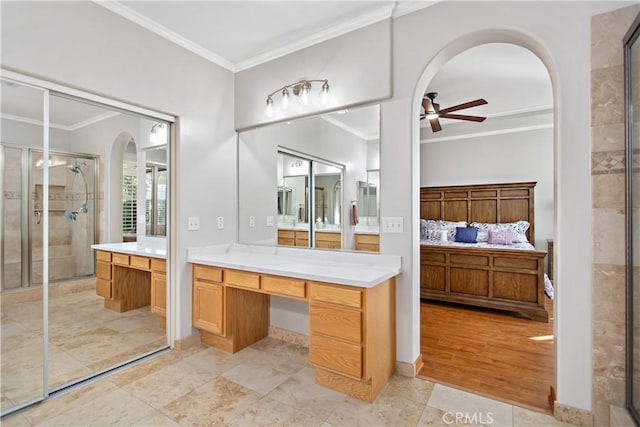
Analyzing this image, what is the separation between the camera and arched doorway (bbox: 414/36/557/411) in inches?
125

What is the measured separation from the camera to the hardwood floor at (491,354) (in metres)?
2.17

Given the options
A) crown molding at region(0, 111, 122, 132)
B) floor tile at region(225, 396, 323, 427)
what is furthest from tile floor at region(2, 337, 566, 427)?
crown molding at region(0, 111, 122, 132)

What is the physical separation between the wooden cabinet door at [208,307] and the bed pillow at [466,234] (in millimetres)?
3673

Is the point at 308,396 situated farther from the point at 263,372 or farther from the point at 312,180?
the point at 312,180

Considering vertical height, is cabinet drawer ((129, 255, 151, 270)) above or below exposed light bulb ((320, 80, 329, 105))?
below

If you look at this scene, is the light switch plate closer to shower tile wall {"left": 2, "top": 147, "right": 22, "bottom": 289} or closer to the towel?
the towel

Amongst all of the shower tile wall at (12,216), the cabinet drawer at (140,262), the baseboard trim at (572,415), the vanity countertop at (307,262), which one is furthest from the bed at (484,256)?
the shower tile wall at (12,216)

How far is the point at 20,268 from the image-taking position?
2141mm

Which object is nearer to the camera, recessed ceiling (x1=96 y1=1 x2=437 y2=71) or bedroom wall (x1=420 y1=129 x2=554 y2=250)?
recessed ceiling (x1=96 y1=1 x2=437 y2=71)

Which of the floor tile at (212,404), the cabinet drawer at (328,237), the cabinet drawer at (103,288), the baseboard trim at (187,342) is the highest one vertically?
the cabinet drawer at (328,237)

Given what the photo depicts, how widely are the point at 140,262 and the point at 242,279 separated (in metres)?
1.31

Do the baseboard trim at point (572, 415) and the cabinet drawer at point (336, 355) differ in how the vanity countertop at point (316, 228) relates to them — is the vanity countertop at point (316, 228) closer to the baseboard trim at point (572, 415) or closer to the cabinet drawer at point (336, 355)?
the cabinet drawer at point (336, 355)

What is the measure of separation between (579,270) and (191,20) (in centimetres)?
323

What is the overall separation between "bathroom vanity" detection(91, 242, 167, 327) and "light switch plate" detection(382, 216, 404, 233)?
2060mm
